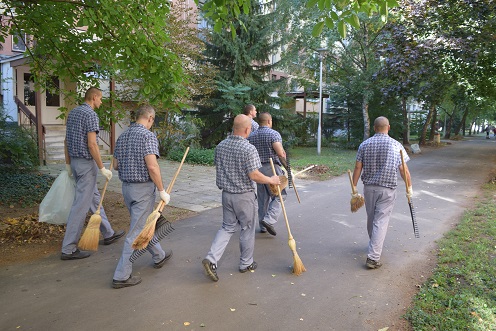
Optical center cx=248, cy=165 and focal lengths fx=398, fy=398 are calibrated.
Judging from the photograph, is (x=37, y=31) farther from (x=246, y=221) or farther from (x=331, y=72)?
(x=331, y=72)

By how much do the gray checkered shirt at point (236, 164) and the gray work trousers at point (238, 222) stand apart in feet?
0.33

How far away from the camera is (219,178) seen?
4.46 m

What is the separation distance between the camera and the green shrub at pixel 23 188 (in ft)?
26.4

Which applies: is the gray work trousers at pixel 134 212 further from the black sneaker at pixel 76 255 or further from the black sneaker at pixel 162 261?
the black sneaker at pixel 76 255

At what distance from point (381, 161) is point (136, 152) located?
2.91 m

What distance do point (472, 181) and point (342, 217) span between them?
683 cm

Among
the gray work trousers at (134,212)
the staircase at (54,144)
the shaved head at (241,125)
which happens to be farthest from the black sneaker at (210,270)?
the staircase at (54,144)

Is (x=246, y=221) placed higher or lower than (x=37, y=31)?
lower

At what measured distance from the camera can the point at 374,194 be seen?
495 cm

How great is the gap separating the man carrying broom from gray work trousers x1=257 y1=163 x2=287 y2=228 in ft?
6.52

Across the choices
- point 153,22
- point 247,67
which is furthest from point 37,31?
point 247,67

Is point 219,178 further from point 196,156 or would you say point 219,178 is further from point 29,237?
point 196,156

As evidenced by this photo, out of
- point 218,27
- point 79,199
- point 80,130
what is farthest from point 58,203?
point 218,27

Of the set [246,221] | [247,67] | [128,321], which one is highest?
[247,67]
